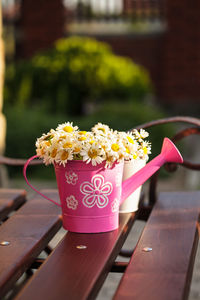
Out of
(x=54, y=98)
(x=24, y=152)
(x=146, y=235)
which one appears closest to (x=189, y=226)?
(x=146, y=235)

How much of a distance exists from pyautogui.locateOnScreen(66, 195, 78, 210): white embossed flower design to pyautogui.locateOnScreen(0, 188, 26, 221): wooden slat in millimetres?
362

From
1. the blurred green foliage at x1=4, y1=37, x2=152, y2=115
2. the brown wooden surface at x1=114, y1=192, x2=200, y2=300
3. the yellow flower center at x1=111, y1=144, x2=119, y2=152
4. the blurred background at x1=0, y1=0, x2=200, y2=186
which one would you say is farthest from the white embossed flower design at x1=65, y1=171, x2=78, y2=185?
the blurred background at x1=0, y1=0, x2=200, y2=186

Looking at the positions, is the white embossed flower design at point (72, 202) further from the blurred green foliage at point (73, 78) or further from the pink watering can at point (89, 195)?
the blurred green foliage at point (73, 78)

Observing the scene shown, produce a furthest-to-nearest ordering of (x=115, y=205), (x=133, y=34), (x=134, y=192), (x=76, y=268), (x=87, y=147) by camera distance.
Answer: (x=133, y=34) → (x=134, y=192) → (x=115, y=205) → (x=87, y=147) → (x=76, y=268)

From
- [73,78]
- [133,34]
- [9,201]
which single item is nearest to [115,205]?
[9,201]

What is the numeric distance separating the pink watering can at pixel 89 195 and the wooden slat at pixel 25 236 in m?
0.09

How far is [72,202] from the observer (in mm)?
1498

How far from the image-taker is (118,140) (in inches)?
58.7

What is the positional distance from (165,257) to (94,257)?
17 centimetres

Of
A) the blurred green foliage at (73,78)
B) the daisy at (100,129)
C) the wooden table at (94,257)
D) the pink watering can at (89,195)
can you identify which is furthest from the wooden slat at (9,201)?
the blurred green foliage at (73,78)

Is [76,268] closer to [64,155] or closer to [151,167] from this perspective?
[64,155]

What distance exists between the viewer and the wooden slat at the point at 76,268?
1139 mm

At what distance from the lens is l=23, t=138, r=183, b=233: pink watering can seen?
1.46m

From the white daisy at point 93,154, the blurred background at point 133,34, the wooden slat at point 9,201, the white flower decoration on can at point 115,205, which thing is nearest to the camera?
the white daisy at point 93,154
